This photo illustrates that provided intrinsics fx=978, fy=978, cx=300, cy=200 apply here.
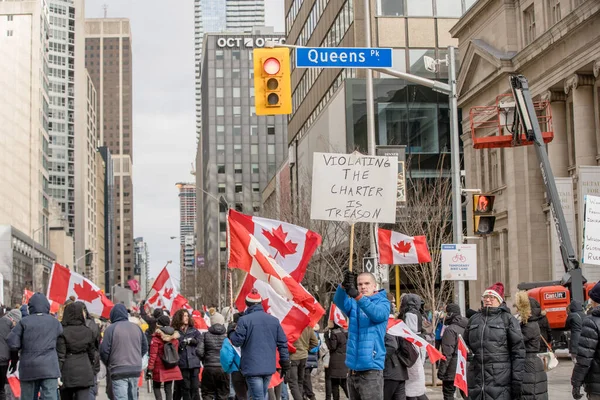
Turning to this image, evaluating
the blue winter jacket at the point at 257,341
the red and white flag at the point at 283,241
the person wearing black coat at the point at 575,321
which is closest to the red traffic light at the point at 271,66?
the red and white flag at the point at 283,241

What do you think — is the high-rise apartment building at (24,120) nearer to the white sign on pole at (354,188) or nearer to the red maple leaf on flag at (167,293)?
the red maple leaf on flag at (167,293)

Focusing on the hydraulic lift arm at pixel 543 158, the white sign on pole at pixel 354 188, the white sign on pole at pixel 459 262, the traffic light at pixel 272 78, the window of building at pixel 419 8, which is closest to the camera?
the white sign on pole at pixel 354 188

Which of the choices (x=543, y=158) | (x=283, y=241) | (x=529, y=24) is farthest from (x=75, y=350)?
(x=529, y=24)

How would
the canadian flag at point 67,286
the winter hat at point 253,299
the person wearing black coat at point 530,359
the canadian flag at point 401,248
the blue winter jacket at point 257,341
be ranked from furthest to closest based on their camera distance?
1. the canadian flag at point 67,286
2. the canadian flag at point 401,248
3. the winter hat at point 253,299
4. the blue winter jacket at point 257,341
5. the person wearing black coat at point 530,359

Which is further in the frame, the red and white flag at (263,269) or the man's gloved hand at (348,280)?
the red and white flag at (263,269)

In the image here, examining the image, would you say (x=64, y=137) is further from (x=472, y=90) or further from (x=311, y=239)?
(x=311, y=239)

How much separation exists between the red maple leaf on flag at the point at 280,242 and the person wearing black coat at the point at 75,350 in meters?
2.78

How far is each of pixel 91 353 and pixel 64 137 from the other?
159 meters

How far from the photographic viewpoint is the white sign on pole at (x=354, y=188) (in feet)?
44.9

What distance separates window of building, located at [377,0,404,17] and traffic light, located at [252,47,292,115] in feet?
122

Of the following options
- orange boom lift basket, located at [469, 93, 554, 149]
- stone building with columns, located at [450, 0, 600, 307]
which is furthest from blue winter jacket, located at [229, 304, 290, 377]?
stone building with columns, located at [450, 0, 600, 307]

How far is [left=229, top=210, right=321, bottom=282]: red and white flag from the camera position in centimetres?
1378

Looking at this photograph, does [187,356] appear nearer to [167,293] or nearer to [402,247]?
[402,247]

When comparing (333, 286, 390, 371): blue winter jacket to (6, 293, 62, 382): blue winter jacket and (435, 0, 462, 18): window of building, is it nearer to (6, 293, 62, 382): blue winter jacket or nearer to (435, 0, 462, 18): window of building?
(6, 293, 62, 382): blue winter jacket
